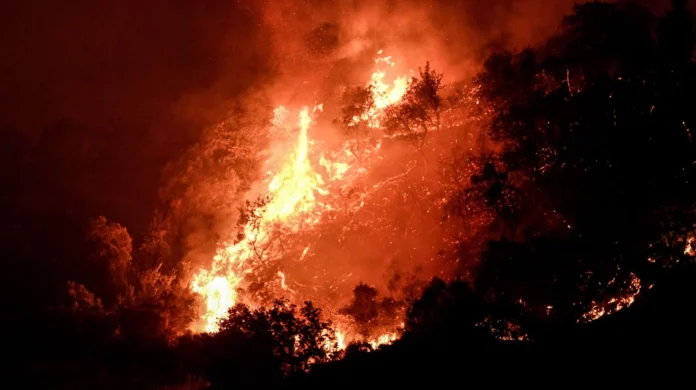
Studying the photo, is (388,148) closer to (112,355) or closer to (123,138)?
(112,355)

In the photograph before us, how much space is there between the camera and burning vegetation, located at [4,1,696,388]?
13812mm

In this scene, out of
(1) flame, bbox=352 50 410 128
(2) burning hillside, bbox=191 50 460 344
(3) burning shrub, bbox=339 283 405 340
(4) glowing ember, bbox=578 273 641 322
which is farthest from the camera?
(1) flame, bbox=352 50 410 128

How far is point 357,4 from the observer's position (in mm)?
35062

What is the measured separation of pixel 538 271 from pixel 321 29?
24.8 meters

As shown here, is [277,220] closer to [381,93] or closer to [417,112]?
[381,93]

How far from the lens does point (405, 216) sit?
27562 millimetres

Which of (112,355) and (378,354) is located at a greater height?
(112,355)

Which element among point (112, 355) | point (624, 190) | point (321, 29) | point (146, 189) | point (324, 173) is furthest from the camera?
point (146, 189)

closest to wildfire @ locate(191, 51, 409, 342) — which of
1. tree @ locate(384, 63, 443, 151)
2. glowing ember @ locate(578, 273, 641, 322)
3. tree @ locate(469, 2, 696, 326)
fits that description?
tree @ locate(384, 63, 443, 151)

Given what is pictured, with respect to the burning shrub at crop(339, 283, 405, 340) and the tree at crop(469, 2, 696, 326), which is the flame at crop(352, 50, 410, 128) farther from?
the tree at crop(469, 2, 696, 326)

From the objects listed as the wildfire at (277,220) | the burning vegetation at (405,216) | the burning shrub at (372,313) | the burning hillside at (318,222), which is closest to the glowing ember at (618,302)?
the burning vegetation at (405,216)

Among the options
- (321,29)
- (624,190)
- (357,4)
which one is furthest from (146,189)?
(624,190)

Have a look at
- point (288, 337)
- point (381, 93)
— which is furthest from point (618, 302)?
point (381, 93)

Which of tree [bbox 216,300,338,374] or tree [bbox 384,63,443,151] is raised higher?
tree [bbox 384,63,443,151]
